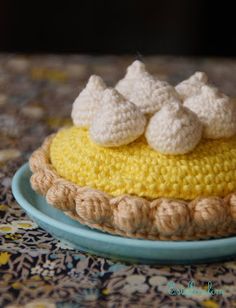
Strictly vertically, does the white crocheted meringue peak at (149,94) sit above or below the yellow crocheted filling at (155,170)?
above

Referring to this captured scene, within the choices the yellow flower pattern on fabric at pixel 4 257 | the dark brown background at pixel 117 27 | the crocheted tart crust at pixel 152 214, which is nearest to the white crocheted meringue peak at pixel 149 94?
the crocheted tart crust at pixel 152 214

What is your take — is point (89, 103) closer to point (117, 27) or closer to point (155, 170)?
point (155, 170)

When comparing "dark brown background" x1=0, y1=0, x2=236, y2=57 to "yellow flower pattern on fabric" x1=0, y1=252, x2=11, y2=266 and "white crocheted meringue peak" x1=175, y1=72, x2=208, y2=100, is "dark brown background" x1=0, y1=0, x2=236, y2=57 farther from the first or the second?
"yellow flower pattern on fabric" x1=0, y1=252, x2=11, y2=266

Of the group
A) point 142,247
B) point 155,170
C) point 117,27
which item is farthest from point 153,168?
point 117,27

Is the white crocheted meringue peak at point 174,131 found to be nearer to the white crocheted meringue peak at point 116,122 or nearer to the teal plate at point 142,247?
the white crocheted meringue peak at point 116,122

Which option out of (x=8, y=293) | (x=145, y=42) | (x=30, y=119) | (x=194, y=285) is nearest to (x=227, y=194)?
(x=194, y=285)
